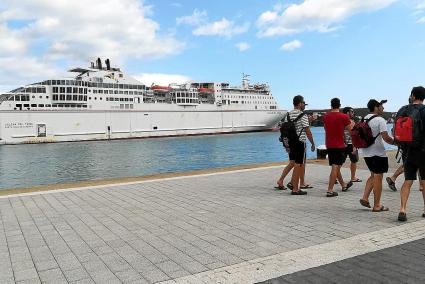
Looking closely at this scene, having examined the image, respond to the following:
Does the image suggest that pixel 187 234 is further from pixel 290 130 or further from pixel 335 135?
pixel 335 135

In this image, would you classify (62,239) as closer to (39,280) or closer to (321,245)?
(39,280)

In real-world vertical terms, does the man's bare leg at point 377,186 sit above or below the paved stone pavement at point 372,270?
above

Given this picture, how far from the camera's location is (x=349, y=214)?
5.62 metres

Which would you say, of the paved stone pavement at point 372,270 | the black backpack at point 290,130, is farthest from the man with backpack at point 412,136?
the black backpack at point 290,130

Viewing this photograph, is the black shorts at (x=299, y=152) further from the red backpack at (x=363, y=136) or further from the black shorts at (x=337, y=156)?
the red backpack at (x=363, y=136)

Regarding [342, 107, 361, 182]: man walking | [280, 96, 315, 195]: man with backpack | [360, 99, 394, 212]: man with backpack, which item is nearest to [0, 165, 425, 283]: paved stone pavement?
[360, 99, 394, 212]: man with backpack

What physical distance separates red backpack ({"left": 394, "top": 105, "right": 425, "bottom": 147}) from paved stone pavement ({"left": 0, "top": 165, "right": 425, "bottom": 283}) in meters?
1.03

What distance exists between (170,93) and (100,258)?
74.1 meters

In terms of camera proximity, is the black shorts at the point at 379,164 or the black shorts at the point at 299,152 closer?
the black shorts at the point at 379,164

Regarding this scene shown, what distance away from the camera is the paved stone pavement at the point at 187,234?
3562mm

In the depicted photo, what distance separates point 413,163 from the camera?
206 inches

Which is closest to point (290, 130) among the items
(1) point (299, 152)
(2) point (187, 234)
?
(1) point (299, 152)

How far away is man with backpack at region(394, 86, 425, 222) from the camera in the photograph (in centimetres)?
509

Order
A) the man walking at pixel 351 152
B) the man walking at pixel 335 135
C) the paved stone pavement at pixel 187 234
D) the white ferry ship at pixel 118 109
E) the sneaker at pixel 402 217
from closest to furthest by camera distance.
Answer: the paved stone pavement at pixel 187 234
the sneaker at pixel 402 217
the man walking at pixel 335 135
the man walking at pixel 351 152
the white ferry ship at pixel 118 109
